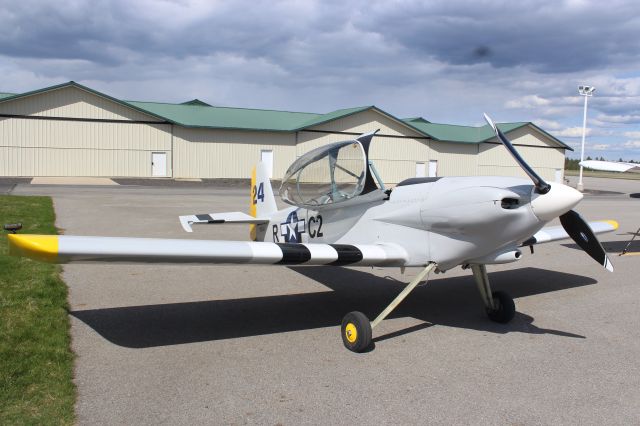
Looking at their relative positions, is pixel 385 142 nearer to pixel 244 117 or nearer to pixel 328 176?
pixel 244 117

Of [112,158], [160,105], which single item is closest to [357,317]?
[112,158]

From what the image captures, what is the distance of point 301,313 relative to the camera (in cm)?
645

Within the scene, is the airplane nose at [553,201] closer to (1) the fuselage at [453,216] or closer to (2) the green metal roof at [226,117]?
(1) the fuselage at [453,216]

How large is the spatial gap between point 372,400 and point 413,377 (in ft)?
2.06

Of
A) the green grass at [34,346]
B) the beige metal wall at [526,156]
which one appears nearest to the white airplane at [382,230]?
the green grass at [34,346]

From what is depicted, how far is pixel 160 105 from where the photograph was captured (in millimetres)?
41000

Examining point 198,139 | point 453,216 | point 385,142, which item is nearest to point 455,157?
point 385,142

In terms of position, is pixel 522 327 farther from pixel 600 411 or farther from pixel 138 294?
pixel 138 294

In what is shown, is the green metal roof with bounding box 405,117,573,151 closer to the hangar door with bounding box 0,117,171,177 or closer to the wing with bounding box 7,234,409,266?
the hangar door with bounding box 0,117,171,177

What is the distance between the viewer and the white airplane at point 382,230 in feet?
15.2

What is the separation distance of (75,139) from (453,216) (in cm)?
3347

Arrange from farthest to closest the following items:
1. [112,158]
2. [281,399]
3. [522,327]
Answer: [112,158], [522,327], [281,399]

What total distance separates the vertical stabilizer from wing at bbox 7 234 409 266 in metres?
3.38

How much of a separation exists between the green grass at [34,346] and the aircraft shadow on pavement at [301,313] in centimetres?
47
